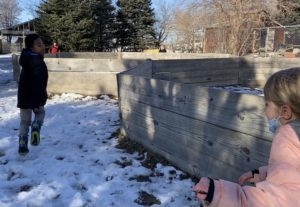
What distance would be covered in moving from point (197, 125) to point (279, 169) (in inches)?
111

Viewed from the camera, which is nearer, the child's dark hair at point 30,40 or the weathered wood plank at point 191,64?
the child's dark hair at point 30,40

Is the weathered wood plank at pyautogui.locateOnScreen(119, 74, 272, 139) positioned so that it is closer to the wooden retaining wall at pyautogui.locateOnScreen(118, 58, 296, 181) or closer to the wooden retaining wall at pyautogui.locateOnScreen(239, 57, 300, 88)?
the wooden retaining wall at pyautogui.locateOnScreen(118, 58, 296, 181)

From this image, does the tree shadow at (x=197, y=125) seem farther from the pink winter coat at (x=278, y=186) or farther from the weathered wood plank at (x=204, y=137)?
the pink winter coat at (x=278, y=186)

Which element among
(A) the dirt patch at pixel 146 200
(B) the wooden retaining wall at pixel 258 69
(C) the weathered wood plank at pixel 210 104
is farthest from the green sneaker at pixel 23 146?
(B) the wooden retaining wall at pixel 258 69

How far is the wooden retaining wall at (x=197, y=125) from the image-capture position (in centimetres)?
395

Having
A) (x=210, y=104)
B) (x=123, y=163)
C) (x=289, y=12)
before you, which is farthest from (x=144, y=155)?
(x=289, y=12)

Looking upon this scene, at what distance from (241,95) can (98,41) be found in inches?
1470

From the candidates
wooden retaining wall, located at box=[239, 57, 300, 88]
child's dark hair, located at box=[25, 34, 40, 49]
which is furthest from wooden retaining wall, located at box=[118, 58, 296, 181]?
wooden retaining wall, located at box=[239, 57, 300, 88]

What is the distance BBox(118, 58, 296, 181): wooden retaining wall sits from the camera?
3.95 metres

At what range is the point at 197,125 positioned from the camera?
476 centimetres

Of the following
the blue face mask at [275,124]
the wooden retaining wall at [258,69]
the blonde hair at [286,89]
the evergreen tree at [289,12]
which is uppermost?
the evergreen tree at [289,12]

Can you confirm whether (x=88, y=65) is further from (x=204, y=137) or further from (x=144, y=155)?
(x=204, y=137)

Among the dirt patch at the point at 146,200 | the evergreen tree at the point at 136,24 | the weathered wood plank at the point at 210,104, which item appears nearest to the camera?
the weathered wood plank at the point at 210,104

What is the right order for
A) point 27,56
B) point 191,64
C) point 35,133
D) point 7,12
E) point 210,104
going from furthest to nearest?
point 7,12 < point 191,64 < point 35,133 < point 27,56 < point 210,104
